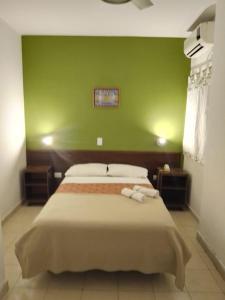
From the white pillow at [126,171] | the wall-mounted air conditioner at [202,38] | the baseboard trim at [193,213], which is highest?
the wall-mounted air conditioner at [202,38]

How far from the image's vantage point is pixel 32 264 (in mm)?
2111

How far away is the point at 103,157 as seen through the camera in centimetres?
404

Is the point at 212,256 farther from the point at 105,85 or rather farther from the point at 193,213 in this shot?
the point at 105,85

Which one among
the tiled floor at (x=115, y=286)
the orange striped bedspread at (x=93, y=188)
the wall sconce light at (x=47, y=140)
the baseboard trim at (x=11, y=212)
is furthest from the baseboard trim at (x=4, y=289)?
the wall sconce light at (x=47, y=140)

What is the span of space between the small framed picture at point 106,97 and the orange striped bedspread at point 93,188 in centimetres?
143

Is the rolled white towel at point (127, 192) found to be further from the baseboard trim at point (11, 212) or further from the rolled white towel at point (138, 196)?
the baseboard trim at point (11, 212)

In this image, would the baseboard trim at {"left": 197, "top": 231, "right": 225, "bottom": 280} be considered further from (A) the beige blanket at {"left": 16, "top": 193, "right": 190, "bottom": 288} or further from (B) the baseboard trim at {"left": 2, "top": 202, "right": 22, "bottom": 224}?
(B) the baseboard trim at {"left": 2, "top": 202, "right": 22, "bottom": 224}

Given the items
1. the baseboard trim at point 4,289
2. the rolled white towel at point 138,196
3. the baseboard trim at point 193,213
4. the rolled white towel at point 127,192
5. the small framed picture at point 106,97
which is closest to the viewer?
the baseboard trim at point 4,289

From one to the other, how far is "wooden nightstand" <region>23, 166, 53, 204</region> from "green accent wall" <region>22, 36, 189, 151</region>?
45 centimetres

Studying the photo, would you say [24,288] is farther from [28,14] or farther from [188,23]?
[188,23]

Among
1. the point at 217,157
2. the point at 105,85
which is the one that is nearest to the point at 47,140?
the point at 105,85

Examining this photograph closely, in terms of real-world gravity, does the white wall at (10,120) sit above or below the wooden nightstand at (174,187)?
above

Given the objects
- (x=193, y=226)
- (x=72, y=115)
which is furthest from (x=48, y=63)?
(x=193, y=226)

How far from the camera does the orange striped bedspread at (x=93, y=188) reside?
2887 mm
